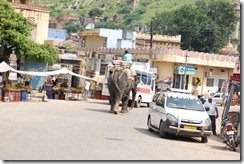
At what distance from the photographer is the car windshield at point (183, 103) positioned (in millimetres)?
20750

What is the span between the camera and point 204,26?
324ft

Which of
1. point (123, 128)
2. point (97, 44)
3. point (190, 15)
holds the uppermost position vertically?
point (190, 15)

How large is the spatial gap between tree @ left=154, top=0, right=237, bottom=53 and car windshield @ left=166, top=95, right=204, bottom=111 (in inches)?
3040

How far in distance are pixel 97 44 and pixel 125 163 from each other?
70935mm

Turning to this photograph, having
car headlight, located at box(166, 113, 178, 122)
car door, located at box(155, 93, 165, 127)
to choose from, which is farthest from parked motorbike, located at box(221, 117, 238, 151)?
car door, located at box(155, 93, 165, 127)

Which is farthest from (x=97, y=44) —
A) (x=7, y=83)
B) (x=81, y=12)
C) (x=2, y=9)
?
(x=81, y=12)

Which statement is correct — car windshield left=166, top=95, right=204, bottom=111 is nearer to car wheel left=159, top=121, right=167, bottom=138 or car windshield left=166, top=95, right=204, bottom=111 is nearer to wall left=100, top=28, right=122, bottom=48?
car wheel left=159, top=121, right=167, bottom=138

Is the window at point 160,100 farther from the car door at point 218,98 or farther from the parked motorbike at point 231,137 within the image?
→ the car door at point 218,98

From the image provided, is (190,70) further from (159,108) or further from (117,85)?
(159,108)

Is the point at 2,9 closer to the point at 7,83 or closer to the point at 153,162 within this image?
the point at 7,83

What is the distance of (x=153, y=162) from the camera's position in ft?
42.8

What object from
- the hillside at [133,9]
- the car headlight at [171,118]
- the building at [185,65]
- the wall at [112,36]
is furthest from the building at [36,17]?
the hillside at [133,9]

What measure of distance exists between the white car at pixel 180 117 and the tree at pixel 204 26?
77.3 m

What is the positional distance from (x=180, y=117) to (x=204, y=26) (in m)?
80.9
